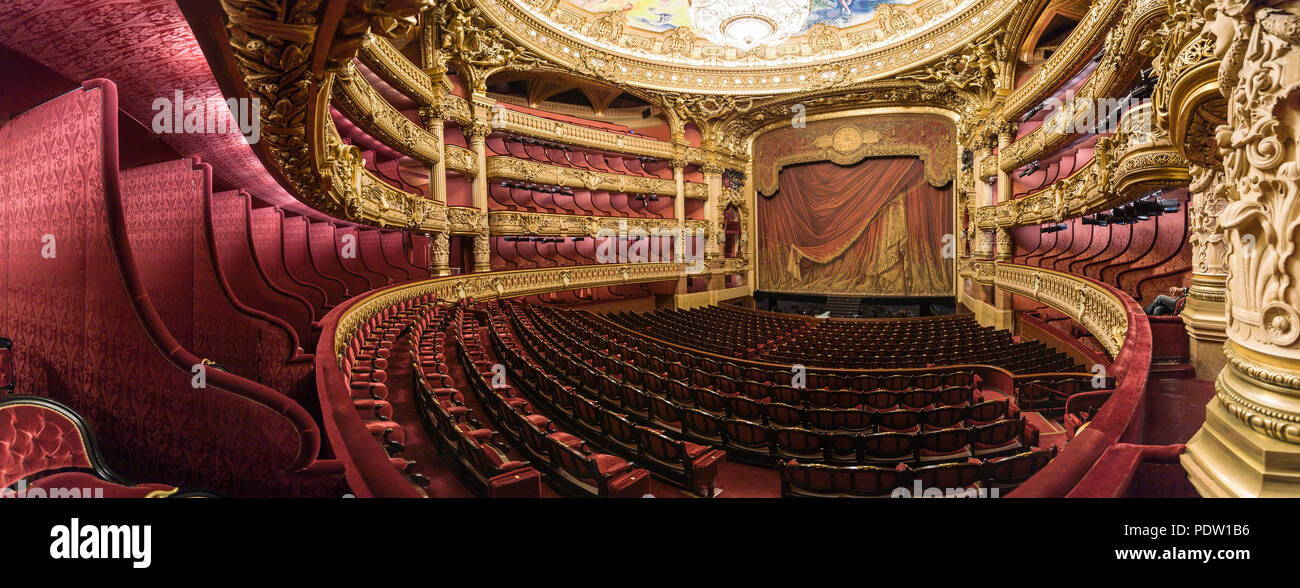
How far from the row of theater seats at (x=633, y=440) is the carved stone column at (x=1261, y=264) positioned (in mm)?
1670

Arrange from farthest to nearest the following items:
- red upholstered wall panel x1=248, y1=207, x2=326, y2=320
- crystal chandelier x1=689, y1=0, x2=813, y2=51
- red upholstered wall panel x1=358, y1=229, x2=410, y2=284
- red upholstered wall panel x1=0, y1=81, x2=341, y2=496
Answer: crystal chandelier x1=689, y1=0, x2=813, y2=51 → red upholstered wall panel x1=358, y1=229, x2=410, y2=284 → red upholstered wall panel x1=248, y1=207, x2=326, y2=320 → red upholstered wall panel x1=0, y1=81, x2=341, y2=496

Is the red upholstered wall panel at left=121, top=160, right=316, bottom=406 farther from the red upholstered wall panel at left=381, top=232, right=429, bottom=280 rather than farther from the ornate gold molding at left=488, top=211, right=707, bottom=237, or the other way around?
the ornate gold molding at left=488, top=211, right=707, bottom=237

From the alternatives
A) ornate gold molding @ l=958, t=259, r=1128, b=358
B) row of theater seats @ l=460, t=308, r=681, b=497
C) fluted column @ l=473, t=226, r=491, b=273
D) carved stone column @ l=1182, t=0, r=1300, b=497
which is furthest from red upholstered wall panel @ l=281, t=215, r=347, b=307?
ornate gold molding @ l=958, t=259, r=1128, b=358

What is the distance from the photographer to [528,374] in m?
3.88

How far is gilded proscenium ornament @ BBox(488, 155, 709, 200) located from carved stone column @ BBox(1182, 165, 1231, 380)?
1002 centimetres

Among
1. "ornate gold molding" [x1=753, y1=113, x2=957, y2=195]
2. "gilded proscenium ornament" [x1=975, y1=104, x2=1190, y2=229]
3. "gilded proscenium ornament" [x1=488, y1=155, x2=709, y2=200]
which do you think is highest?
"ornate gold molding" [x1=753, y1=113, x2=957, y2=195]

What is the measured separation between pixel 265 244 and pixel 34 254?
10.8ft

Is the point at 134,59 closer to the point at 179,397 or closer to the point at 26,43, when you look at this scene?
the point at 26,43

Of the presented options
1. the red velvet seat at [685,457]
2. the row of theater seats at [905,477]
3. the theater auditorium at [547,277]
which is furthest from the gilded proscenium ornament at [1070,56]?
the red velvet seat at [685,457]

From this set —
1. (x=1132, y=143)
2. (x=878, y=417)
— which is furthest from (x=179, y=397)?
(x=1132, y=143)

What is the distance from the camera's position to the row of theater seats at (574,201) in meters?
11.0

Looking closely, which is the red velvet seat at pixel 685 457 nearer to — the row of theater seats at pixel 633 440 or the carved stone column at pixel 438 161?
the row of theater seats at pixel 633 440

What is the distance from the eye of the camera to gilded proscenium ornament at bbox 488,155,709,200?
1040 centimetres

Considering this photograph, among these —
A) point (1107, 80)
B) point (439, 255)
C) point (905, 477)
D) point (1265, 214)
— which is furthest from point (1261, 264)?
point (439, 255)
